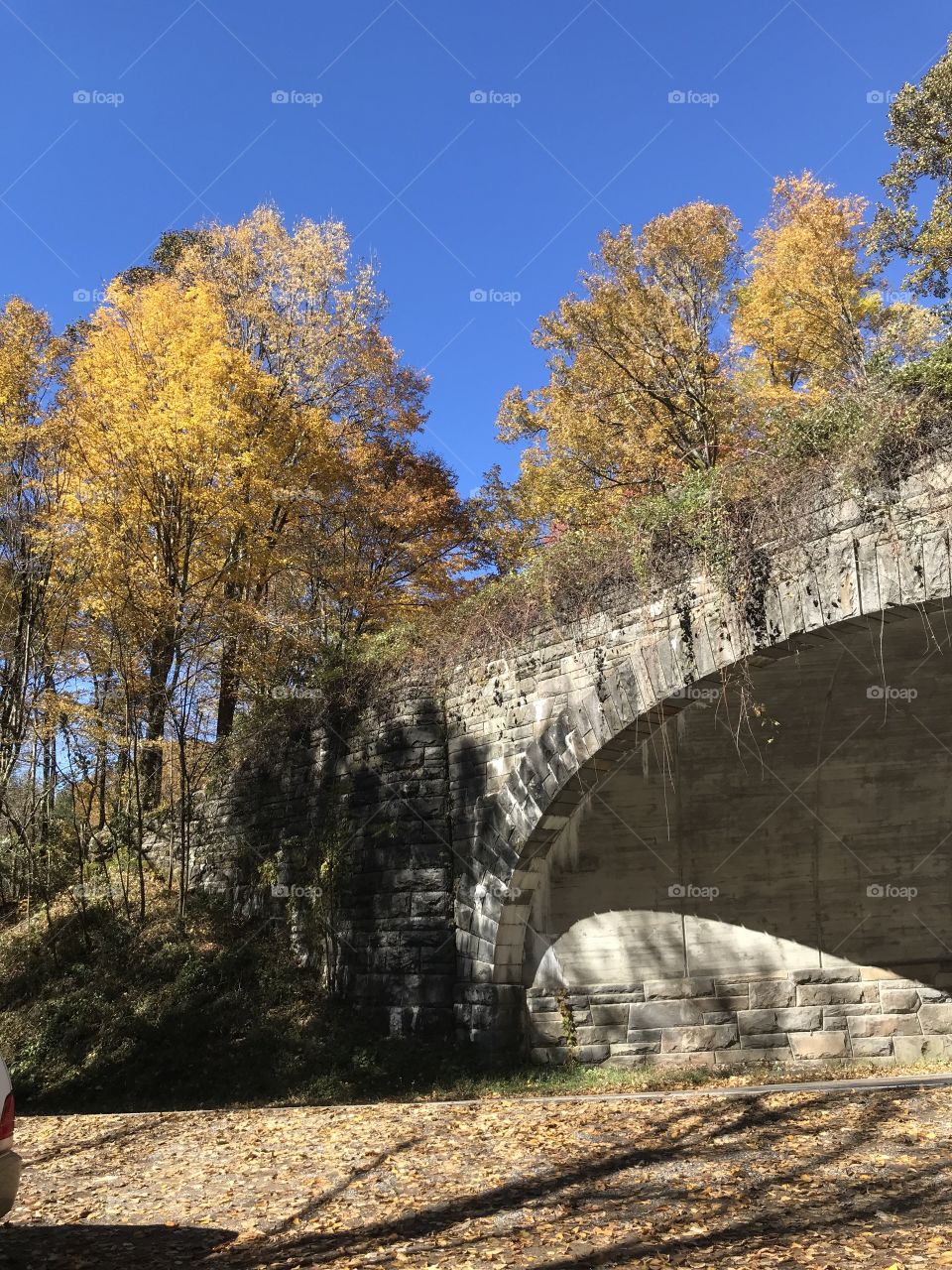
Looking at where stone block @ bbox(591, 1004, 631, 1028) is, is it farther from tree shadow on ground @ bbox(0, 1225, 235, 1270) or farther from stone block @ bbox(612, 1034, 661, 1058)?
tree shadow on ground @ bbox(0, 1225, 235, 1270)

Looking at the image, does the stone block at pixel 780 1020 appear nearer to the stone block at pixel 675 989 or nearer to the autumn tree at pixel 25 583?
the stone block at pixel 675 989

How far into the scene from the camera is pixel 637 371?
16641 millimetres

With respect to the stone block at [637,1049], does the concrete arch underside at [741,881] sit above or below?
above

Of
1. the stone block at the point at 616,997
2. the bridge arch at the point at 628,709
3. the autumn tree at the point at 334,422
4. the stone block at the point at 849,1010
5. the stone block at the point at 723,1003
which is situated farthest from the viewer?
the autumn tree at the point at 334,422

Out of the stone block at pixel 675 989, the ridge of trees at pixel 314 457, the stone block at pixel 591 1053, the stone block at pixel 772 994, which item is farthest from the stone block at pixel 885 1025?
the ridge of trees at pixel 314 457

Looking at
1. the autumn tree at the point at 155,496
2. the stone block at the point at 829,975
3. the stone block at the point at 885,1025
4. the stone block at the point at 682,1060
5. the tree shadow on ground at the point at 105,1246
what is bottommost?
the stone block at the point at 682,1060

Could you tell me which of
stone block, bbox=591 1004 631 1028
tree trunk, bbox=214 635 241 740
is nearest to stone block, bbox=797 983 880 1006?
stone block, bbox=591 1004 631 1028

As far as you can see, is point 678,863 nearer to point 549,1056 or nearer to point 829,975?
point 829,975

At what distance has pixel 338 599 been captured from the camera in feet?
51.3

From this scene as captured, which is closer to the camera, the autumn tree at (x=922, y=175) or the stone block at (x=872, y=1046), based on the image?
the stone block at (x=872, y=1046)

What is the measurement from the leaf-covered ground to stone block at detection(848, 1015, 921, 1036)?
2234 millimetres

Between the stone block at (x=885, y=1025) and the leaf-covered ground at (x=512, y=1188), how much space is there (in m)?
2.23

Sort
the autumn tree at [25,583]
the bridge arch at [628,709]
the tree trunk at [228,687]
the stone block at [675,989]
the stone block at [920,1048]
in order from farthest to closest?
1. the tree trunk at [228,687]
2. the autumn tree at [25,583]
3. the stone block at [675,989]
4. the stone block at [920,1048]
5. the bridge arch at [628,709]

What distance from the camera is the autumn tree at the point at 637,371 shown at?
16125 mm
